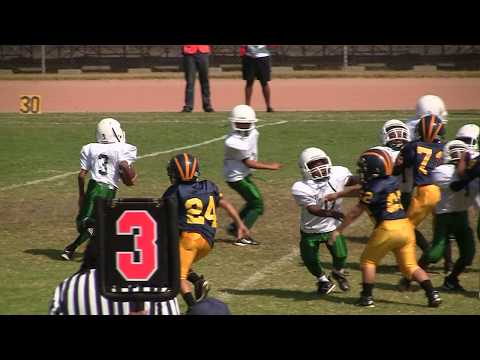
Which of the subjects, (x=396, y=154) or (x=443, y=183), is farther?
(x=396, y=154)

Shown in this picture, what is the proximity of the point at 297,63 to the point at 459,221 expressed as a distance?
3348cm

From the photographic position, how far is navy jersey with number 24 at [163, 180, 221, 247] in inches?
381

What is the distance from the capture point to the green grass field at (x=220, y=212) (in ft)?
32.7

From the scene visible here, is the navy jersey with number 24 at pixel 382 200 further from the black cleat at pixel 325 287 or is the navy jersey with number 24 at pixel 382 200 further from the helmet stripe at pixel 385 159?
the black cleat at pixel 325 287

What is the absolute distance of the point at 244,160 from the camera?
41.8 ft

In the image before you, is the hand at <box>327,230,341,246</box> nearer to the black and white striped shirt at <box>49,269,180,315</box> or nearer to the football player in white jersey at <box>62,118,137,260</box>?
the football player in white jersey at <box>62,118,137,260</box>

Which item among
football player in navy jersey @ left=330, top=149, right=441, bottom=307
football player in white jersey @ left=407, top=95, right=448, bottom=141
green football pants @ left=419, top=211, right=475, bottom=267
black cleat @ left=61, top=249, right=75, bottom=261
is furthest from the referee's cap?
football player in white jersey @ left=407, top=95, right=448, bottom=141

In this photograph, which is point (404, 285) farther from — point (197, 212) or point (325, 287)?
point (197, 212)

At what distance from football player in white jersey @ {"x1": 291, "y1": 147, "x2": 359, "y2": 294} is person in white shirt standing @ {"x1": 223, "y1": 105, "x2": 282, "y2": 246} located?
2.45 meters

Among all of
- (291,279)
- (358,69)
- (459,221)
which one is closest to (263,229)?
(291,279)

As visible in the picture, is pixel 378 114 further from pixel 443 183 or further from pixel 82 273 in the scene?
pixel 82 273

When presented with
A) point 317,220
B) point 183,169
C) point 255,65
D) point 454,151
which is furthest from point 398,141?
point 255,65

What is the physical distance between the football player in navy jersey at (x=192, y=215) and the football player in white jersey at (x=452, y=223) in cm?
229

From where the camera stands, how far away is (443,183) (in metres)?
10.7
